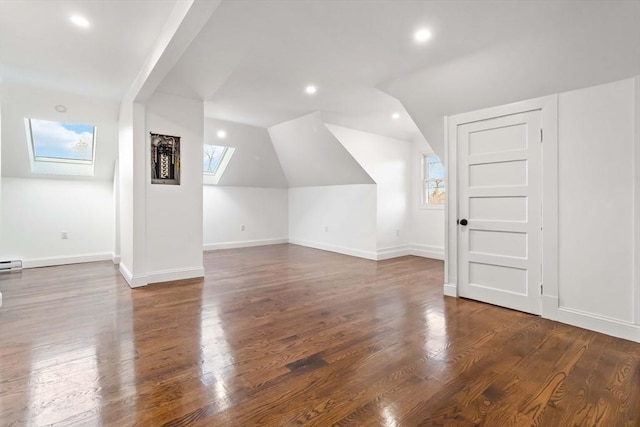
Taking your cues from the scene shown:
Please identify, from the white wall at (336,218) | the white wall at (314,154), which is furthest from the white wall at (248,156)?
the white wall at (336,218)

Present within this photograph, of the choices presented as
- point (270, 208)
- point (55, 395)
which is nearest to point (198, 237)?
point (55, 395)

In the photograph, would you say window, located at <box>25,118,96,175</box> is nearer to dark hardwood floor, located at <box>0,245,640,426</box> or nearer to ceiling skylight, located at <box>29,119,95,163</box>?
ceiling skylight, located at <box>29,119,95,163</box>

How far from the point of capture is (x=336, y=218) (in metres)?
6.65

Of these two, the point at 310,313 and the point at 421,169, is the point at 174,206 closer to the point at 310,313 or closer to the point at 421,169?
the point at 310,313

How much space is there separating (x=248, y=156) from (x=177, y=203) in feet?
8.86

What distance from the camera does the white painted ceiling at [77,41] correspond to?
223cm

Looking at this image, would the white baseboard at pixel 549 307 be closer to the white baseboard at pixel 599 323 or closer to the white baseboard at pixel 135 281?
the white baseboard at pixel 599 323

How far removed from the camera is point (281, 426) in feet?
4.64

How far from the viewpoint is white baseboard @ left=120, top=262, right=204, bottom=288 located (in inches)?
147

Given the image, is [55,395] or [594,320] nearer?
[55,395]

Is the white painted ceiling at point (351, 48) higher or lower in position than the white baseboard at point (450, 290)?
higher

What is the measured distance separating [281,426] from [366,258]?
458 centimetres

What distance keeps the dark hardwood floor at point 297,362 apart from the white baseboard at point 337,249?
2238mm

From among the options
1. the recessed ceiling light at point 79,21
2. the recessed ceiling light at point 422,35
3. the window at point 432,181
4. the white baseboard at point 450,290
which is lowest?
the white baseboard at point 450,290
